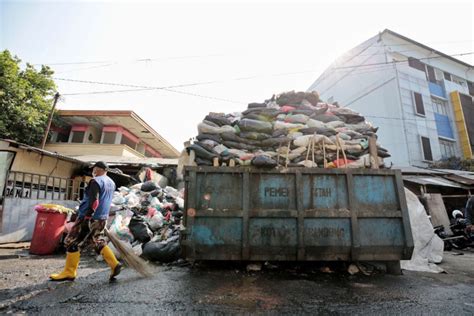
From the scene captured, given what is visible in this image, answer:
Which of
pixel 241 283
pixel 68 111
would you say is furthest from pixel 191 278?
pixel 68 111

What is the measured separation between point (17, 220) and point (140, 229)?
14.8ft

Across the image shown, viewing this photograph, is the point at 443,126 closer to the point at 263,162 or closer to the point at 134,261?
the point at 263,162

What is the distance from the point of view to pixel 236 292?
261cm

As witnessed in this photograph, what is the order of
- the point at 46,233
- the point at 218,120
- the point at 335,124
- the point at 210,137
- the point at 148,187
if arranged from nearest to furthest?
the point at 210,137
the point at 335,124
the point at 218,120
the point at 46,233
the point at 148,187

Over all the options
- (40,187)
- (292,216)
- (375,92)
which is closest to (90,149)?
(40,187)

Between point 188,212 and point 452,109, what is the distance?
70.2 ft

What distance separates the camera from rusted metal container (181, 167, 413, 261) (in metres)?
3.08

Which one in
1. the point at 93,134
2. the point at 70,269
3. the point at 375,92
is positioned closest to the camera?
the point at 70,269

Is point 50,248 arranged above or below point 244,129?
below

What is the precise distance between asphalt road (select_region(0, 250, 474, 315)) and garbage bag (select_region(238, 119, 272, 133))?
6.83 ft

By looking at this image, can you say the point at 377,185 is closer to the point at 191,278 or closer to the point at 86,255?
the point at 191,278

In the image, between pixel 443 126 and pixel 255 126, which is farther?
pixel 443 126

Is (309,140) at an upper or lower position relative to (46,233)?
upper

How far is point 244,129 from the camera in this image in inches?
166
